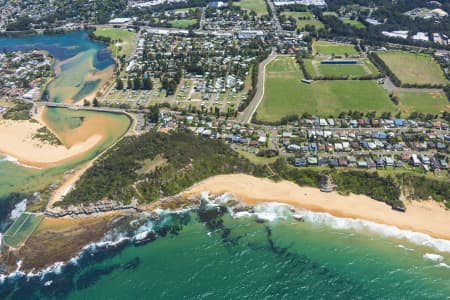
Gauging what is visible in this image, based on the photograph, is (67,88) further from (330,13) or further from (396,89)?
(330,13)

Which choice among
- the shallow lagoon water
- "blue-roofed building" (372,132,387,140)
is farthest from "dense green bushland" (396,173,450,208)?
the shallow lagoon water

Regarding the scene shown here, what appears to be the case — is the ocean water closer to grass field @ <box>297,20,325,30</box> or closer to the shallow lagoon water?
the shallow lagoon water

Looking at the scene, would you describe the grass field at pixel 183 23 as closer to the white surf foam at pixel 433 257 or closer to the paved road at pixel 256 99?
the paved road at pixel 256 99

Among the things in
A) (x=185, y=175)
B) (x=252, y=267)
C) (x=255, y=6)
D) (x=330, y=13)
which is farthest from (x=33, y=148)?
(x=330, y=13)

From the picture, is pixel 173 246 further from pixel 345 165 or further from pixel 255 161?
pixel 345 165

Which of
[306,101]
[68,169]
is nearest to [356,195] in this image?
[306,101]

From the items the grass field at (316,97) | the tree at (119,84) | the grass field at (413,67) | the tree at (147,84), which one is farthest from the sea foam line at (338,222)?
the grass field at (413,67)

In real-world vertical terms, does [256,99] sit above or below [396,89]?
below
